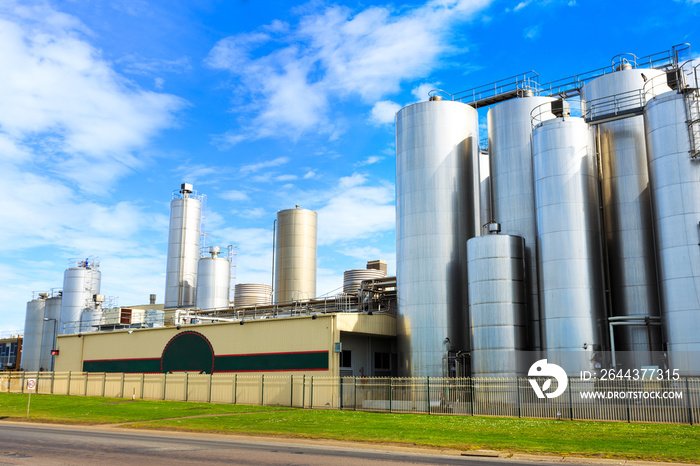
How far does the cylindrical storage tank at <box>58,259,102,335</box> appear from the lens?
211 feet

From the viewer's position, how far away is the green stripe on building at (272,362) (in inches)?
1472

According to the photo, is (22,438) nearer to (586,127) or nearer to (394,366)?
(394,366)

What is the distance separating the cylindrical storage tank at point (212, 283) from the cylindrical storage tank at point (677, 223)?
40.4 m

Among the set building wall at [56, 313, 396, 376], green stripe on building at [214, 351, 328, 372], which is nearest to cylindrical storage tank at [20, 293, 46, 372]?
building wall at [56, 313, 396, 376]

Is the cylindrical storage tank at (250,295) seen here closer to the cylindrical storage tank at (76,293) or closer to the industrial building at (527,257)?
the industrial building at (527,257)

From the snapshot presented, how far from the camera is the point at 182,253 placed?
6306 centimetres

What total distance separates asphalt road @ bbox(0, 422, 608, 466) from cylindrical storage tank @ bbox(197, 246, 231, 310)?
119 ft

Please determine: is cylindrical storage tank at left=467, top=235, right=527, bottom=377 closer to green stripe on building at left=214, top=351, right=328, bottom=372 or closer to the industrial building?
the industrial building

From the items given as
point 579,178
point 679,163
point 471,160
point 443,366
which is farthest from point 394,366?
point 679,163

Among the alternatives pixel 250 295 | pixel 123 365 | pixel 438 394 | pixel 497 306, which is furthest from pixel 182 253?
pixel 497 306

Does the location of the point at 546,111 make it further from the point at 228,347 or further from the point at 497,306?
the point at 228,347

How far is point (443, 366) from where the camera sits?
36.6 m

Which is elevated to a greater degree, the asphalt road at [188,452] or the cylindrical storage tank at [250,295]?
the cylindrical storage tank at [250,295]

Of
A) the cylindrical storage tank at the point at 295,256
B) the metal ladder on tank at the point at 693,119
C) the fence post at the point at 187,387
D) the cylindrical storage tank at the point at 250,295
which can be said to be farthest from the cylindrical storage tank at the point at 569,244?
the cylindrical storage tank at the point at 250,295
